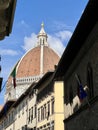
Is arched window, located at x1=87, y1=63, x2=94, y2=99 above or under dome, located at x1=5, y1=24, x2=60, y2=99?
under

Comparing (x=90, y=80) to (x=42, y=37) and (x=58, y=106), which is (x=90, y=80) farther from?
(x=42, y=37)

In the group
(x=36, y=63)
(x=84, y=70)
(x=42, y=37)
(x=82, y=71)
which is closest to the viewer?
(x=84, y=70)

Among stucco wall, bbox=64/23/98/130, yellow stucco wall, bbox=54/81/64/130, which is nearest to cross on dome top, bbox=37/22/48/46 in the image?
yellow stucco wall, bbox=54/81/64/130

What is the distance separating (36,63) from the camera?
142m

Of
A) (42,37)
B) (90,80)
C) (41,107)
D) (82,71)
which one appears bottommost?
(90,80)

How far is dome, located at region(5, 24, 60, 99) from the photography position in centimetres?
13412

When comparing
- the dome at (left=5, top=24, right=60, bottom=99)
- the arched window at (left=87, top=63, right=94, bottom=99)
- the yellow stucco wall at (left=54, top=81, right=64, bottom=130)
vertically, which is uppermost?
the dome at (left=5, top=24, right=60, bottom=99)

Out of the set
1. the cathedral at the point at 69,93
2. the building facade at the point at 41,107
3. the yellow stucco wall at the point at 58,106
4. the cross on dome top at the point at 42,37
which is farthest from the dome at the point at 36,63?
the yellow stucco wall at the point at 58,106

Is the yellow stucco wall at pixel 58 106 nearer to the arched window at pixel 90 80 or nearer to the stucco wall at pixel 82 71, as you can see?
the stucco wall at pixel 82 71

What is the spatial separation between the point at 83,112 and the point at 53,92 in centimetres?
1732

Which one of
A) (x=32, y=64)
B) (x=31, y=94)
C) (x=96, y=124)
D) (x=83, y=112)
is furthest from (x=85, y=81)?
(x=32, y=64)

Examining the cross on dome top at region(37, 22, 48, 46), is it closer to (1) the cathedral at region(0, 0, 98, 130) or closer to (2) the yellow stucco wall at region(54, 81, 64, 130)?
(1) the cathedral at region(0, 0, 98, 130)

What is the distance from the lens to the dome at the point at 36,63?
13412 centimetres

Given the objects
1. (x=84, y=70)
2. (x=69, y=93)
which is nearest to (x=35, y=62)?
(x=69, y=93)
